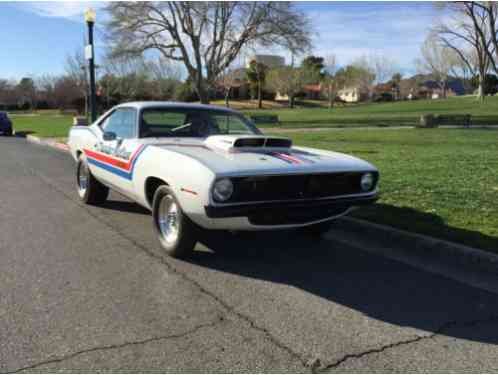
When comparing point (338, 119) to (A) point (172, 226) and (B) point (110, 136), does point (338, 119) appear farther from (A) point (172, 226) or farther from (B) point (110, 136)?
(A) point (172, 226)

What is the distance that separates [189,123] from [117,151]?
915 mm

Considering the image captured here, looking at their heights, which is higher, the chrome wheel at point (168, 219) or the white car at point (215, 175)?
the white car at point (215, 175)

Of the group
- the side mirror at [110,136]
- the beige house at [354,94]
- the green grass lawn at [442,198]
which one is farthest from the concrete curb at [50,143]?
the beige house at [354,94]

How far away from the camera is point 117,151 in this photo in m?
5.71

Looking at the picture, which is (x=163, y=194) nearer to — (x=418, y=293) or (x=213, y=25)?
(x=418, y=293)

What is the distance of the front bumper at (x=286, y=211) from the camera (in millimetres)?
4117

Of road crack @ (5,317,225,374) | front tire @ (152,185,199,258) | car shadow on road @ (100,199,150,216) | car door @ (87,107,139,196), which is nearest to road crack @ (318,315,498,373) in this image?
road crack @ (5,317,225,374)

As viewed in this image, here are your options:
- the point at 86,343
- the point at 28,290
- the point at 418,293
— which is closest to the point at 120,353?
the point at 86,343

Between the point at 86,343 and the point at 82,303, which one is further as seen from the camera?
the point at 82,303

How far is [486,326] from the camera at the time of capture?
3463mm

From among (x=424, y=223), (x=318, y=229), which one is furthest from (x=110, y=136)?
(x=424, y=223)

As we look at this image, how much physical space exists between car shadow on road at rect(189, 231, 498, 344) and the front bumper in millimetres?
473

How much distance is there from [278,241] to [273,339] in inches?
93.2

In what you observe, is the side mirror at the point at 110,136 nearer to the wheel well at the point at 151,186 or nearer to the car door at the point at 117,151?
the car door at the point at 117,151
